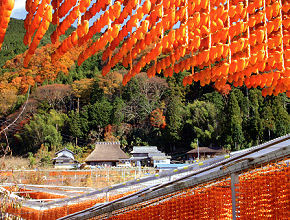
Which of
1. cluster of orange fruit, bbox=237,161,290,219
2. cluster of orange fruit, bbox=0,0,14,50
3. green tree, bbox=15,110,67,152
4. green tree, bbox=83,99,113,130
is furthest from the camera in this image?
green tree, bbox=83,99,113,130

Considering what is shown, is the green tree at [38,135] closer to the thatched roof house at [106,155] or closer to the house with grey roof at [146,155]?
the thatched roof house at [106,155]

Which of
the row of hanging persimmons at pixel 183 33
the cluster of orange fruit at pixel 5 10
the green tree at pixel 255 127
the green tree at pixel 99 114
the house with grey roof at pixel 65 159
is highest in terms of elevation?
the green tree at pixel 99 114

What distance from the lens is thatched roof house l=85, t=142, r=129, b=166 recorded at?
1348 inches

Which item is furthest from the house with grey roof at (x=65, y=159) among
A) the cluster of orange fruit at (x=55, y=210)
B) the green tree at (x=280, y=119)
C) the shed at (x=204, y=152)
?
the cluster of orange fruit at (x=55, y=210)

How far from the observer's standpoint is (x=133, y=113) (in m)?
41.8

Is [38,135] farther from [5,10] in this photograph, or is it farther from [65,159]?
[5,10]

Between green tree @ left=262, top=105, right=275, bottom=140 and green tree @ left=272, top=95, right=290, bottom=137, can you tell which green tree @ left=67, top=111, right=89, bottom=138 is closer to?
green tree @ left=262, top=105, right=275, bottom=140

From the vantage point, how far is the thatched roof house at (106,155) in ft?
112

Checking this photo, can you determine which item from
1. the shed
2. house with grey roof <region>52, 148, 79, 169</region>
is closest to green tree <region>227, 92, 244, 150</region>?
the shed

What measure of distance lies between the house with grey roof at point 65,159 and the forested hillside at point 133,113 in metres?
2.97

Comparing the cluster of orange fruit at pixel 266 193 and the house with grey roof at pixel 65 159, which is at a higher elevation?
the cluster of orange fruit at pixel 266 193

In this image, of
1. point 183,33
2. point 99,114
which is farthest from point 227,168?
point 99,114

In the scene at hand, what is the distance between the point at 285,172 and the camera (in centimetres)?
141

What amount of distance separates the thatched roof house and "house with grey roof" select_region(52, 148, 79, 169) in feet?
5.59
